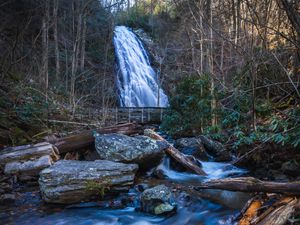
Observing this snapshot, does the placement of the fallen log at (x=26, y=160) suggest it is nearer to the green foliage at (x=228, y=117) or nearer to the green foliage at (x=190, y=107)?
the green foliage at (x=228, y=117)

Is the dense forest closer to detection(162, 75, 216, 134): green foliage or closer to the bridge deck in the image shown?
detection(162, 75, 216, 134): green foliage

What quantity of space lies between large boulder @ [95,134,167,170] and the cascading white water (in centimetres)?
831

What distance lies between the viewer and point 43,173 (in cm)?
488

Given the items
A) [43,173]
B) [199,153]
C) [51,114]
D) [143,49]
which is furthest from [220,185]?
[143,49]

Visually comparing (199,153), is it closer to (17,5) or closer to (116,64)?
(17,5)

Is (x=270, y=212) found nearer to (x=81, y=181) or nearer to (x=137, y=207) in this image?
(x=137, y=207)

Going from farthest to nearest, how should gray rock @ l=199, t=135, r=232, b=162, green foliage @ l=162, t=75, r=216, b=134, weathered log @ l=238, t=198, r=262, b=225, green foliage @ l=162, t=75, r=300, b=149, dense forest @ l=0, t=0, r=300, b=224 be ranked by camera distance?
green foliage @ l=162, t=75, r=216, b=134
gray rock @ l=199, t=135, r=232, b=162
green foliage @ l=162, t=75, r=300, b=149
dense forest @ l=0, t=0, r=300, b=224
weathered log @ l=238, t=198, r=262, b=225

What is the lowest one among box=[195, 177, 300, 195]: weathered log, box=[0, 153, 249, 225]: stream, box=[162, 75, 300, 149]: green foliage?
box=[0, 153, 249, 225]: stream

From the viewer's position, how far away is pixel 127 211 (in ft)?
15.4

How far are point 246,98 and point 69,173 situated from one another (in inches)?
173

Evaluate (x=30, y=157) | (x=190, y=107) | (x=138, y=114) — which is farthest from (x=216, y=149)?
(x=138, y=114)

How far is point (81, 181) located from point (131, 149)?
4.57ft

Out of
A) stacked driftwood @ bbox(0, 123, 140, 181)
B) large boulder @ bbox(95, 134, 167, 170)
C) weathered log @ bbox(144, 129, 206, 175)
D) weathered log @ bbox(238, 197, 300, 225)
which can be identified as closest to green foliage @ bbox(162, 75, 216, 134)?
weathered log @ bbox(144, 129, 206, 175)

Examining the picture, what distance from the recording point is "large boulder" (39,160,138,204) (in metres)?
4.75
